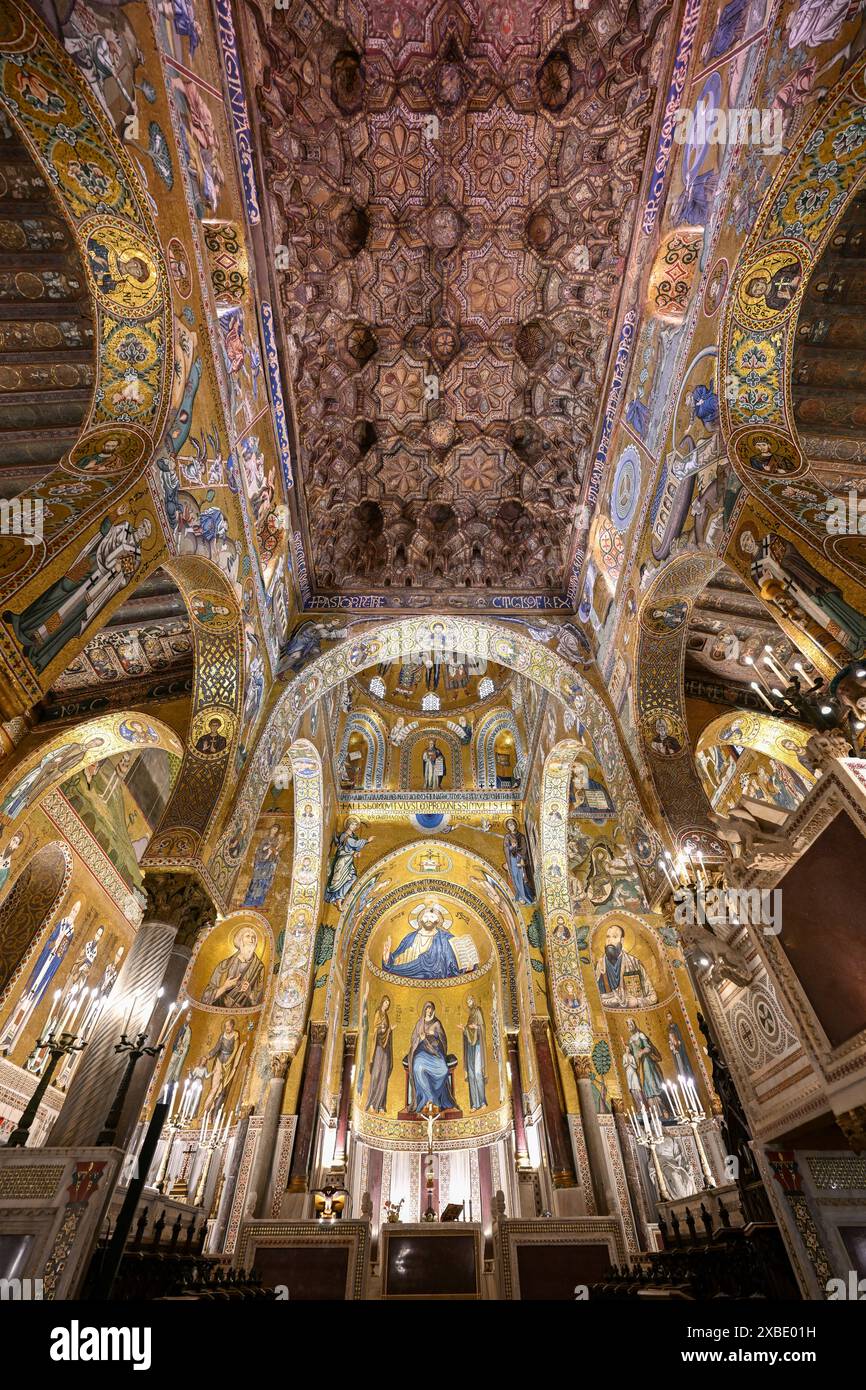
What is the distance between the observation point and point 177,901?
23.0 ft

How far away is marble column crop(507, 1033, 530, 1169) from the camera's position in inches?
470

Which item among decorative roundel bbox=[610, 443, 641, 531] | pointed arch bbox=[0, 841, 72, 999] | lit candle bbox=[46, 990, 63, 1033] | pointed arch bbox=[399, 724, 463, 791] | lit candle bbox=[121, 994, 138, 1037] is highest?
pointed arch bbox=[399, 724, 463, 791]

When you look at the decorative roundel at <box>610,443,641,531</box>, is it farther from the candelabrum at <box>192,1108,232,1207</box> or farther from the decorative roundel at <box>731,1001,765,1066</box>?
the candelabrum at <box>192,1108,232,1207</box>

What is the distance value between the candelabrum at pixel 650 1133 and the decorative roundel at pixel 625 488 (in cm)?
1126

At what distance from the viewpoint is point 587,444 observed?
9883 millimetres

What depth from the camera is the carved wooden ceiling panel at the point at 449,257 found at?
743cm

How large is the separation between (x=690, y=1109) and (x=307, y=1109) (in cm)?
736

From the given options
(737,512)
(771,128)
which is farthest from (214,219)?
(737,512)

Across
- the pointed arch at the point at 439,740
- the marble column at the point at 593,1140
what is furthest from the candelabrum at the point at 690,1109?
the pointed arch at the point at 439,740

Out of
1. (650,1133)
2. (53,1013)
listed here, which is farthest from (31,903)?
(650,1133)

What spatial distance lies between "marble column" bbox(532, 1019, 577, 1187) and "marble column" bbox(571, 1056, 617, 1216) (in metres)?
0.36

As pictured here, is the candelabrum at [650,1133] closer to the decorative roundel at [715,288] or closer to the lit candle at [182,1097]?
the lit candle at [182,1097]

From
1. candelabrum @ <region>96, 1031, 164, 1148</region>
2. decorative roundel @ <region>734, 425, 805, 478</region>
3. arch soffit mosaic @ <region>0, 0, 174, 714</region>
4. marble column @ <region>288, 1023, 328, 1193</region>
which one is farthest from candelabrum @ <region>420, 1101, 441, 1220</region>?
decorative roundel @ <region>734, 425, 805, 478</region>
